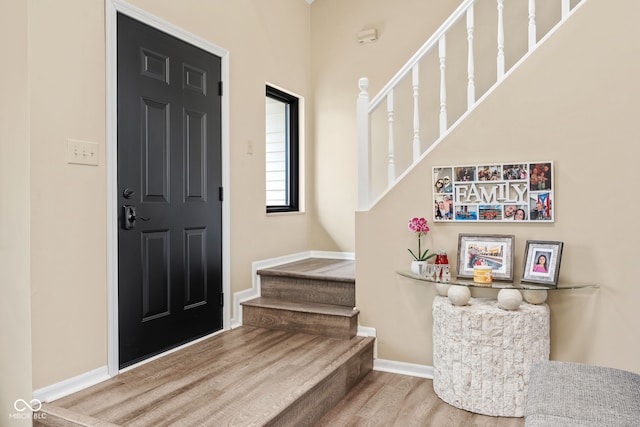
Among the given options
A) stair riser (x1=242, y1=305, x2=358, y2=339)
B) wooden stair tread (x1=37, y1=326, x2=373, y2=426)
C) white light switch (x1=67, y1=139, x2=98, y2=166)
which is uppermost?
white light switch (x1=67, y1=139, x2=98, y2=166)

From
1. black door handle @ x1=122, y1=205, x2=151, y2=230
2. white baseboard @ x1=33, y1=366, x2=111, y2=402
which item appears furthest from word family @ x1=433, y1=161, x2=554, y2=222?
white baseboard @ x1=33, y1=366, x2=111, y2=402

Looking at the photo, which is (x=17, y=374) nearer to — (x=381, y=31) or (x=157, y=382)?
(x=157, y=382)

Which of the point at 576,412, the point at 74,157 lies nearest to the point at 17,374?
the point at 74,157

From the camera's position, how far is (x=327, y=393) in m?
2.36

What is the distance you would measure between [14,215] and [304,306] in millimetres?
1863

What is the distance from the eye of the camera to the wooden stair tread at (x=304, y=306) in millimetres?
3020

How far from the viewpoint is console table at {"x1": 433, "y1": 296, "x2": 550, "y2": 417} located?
2285 millimetres

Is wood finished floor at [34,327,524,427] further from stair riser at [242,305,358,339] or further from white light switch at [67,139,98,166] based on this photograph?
Result: white light switch at [67,139,98,166]

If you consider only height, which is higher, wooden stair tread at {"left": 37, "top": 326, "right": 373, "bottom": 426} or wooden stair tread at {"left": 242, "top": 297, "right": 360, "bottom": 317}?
wooden stair tread at {"left": 242, "top": 297, "right": 360, "bottom": 317}

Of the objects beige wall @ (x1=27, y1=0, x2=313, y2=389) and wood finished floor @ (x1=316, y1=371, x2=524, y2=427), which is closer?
beige wall @ (x1=27, y1=0, x2=313, y2=389)

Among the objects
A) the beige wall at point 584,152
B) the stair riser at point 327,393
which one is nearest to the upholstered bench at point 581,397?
the beige wall at point 584,152

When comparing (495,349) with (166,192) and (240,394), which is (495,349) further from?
(166,192)

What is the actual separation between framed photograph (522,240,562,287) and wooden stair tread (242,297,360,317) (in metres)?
1.11

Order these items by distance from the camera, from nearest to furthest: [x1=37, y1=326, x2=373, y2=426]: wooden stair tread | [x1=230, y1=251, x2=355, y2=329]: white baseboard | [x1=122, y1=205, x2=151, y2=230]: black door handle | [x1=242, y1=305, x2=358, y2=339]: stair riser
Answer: [x1=37, y1=326, x2=373, y2=426]: wooden stair tread, [x1=122, y1=205, x2=151, y2=230]: black door handle, [x1=242, y1=305, x2=358, y2=339]: stair riser, [x1=230, y1=251, x2=355, y2=329]: white baseboard
